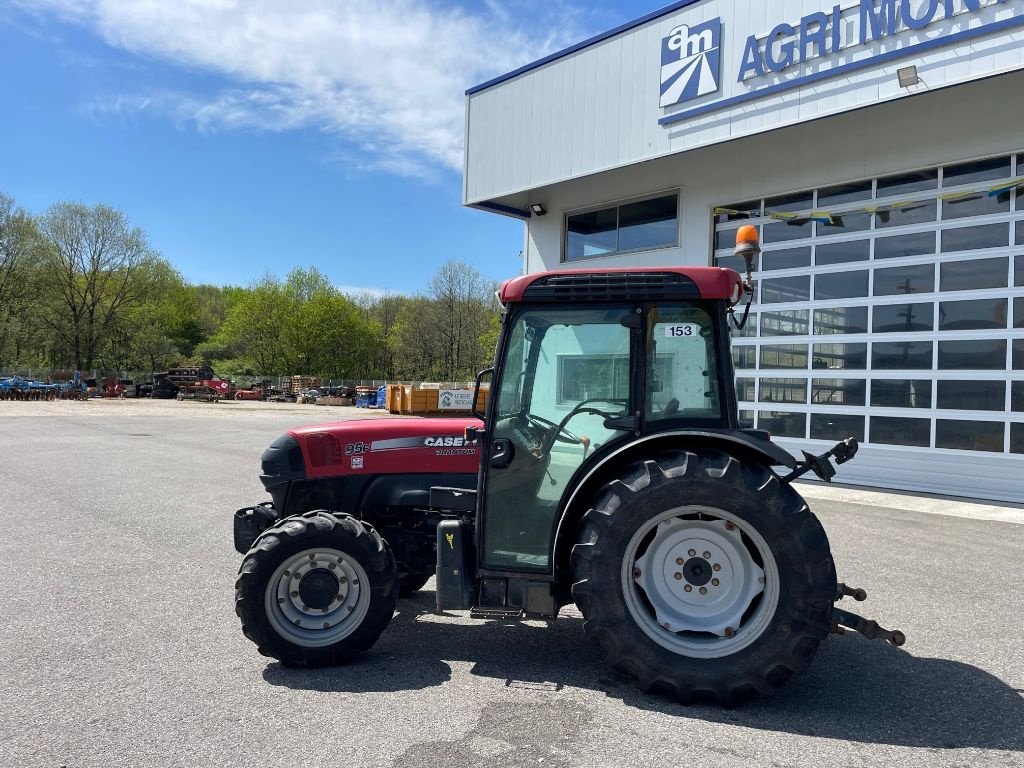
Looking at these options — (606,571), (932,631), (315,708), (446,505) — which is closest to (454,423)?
(446,505)

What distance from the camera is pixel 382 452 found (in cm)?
422

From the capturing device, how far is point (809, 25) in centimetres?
966

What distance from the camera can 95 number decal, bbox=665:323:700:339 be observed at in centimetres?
354

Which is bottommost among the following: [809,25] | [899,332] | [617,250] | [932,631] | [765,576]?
[932,631]

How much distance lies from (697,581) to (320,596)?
196cm

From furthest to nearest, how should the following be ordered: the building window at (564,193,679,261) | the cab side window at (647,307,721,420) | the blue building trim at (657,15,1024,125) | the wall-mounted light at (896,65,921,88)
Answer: the building window at (564,193,679,261) → the wall-mounted light at (896,65,921,88) → the blue building trim at (657,15,1024,125) → the cab side window at (647,307,721,420)

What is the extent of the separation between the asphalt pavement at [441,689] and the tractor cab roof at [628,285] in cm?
197

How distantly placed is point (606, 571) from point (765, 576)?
29.5 inches

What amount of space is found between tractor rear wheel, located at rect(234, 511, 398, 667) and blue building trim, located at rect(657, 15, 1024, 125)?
29.8ft

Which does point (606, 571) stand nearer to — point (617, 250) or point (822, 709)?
point (822, 709)

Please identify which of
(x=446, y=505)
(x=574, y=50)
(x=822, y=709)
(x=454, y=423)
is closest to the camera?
(x=822, y=709)

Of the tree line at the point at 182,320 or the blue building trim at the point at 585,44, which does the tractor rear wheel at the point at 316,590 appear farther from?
the tree line at the point at 182,320

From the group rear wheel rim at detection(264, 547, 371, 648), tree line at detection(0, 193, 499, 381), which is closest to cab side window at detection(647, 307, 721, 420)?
rear wheel rim at detection(264, 547, 371, 648)

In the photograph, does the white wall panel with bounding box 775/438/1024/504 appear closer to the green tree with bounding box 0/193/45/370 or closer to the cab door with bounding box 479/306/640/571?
the cab door with bounding box 479/306/640/571
